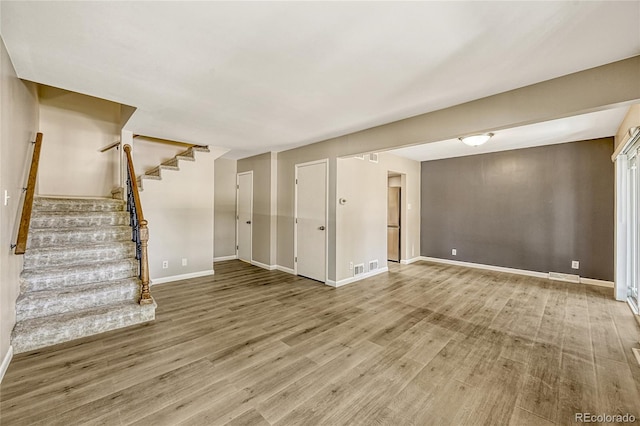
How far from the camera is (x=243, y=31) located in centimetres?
176

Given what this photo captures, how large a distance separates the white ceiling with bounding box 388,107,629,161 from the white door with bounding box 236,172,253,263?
3.50 m

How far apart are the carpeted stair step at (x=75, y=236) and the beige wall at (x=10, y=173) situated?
0.54m

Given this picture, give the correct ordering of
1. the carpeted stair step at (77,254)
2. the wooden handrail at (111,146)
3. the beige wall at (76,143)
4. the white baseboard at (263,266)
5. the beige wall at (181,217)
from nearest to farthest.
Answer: the carpeted stair step at (77,254) < the beige wall at (76,143) < the wooden handrail at (111,146) < the beige wall at (181,217) < the white baseboard at (263,266)

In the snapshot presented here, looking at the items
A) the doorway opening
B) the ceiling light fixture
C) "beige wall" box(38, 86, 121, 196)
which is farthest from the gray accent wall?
"beige wall" box(38, 86, 121, 196)

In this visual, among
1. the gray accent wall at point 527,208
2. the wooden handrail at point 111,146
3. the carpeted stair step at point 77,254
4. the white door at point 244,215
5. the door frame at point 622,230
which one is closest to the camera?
the carpeted stair step at point 77,254

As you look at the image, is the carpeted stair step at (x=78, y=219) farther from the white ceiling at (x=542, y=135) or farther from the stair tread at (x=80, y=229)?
the white ceiling at (x=542, y=135)

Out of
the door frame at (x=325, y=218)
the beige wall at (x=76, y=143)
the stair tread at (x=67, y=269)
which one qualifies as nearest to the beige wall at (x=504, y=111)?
the door frame at (x=325, y=218)

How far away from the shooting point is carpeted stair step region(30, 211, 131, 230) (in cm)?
339

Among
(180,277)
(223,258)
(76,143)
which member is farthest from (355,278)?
(76,143)

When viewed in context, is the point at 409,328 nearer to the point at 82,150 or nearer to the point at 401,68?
the point at 401,68

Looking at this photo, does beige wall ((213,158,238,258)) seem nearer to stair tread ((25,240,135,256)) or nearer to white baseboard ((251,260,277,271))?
white baseboard ((251,260,277,271))

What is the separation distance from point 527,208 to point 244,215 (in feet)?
20.2

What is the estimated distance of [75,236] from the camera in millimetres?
3387

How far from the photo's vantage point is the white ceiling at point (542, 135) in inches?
139
